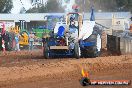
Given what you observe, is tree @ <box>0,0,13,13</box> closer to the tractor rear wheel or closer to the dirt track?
the tractor rear wheel

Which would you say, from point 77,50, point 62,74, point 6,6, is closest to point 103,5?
point 6,6

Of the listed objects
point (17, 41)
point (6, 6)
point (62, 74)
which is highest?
point (6, 6)

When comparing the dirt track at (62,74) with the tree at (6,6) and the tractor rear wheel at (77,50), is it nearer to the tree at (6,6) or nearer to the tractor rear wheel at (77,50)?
the tractor rear wheel at (77,50)


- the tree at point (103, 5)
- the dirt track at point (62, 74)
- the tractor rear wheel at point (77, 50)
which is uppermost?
the tree at point (103, 5)

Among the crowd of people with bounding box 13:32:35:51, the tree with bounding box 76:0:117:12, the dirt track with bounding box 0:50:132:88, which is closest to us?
the dirt track with bounding box 0:50:132:88

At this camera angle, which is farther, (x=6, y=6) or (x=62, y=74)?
(x=6, y=6)

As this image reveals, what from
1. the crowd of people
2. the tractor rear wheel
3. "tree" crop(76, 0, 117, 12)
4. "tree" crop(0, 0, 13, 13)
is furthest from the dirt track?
"tree" crop(0, 0, 13, 13)

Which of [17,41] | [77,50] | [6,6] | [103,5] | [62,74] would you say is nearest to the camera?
[62,74]

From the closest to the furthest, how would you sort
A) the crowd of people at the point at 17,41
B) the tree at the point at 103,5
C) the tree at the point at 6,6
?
the crowd of people at the point at 17,41 → the tree at the point at 103,5 → the tree at the point at 6,6

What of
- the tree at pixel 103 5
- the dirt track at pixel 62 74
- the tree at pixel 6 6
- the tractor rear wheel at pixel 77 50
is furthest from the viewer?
the tree at pixel 6 6

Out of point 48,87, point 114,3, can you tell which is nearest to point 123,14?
point 114,3

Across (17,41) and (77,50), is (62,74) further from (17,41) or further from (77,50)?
(17,41)

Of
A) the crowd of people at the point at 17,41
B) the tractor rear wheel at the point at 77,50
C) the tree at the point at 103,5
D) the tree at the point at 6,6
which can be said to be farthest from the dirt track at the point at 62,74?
the tree at the point at 6,6

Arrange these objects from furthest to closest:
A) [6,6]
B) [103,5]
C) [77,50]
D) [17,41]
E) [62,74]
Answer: [6,6], [103,5], [17,41], [77,50], [62,74]
